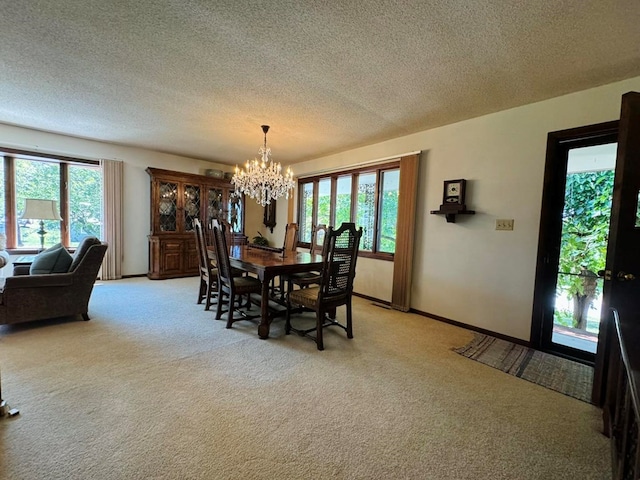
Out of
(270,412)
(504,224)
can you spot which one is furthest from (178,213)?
(504,224)

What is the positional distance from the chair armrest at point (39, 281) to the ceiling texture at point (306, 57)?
1.90 meters

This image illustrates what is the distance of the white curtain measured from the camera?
16.1 feet

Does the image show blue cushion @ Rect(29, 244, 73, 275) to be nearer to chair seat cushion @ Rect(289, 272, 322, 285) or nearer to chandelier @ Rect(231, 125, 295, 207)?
chandelier @ Rect(231, 125, 295, 207)

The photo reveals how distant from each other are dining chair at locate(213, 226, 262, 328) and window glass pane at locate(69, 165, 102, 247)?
3.35 m

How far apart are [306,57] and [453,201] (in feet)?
7.64

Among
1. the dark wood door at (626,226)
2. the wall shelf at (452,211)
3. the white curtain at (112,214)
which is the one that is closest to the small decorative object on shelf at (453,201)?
the wall shelf at (452,211)

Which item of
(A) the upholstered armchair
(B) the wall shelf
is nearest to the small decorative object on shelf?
(B) the wall shelf

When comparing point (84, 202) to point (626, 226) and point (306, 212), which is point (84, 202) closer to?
point (306, 212)

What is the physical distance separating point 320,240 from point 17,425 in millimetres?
4369

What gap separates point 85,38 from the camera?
203cm

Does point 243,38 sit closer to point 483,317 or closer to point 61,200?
point 483,317

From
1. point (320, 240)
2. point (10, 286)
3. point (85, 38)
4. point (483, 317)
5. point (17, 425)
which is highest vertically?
point (85, 38)

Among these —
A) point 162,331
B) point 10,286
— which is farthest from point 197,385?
point 10,286

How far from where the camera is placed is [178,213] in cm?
545
